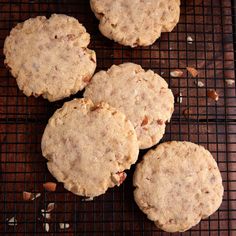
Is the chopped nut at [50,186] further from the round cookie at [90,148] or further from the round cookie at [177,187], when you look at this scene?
the round cookie at [177,187]

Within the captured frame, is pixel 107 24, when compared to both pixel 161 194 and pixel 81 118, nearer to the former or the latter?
pixel 81 118

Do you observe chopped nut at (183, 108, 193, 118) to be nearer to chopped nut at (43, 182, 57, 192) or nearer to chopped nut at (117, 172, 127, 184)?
chopped nut at (117, 172, 127, 184)

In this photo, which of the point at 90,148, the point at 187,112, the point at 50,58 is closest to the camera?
the point at 90,148

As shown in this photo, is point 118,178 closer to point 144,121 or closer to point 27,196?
point 144,121

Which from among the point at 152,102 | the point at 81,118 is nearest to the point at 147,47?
the point at 152,102

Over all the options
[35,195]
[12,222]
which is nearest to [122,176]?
[35,195]

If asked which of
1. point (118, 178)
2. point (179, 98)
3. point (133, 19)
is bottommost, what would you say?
point (118, 178)
